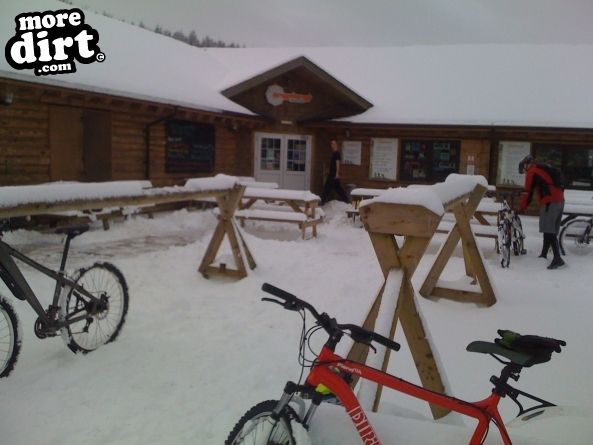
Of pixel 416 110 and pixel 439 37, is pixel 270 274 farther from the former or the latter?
pixel 439 37

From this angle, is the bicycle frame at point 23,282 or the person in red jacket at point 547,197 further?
the person in red jacket at point 547,197

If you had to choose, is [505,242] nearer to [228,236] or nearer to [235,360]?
[228,236]

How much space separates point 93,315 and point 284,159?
13315mm

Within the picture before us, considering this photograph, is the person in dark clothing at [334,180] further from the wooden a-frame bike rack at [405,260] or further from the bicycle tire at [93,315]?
the wooden a-frame bike rack at [405,260]

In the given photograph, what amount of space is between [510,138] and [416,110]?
9.55ft

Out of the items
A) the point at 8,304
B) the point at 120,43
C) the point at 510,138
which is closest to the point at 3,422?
the point at 8,304

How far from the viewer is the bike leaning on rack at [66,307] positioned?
369 cm

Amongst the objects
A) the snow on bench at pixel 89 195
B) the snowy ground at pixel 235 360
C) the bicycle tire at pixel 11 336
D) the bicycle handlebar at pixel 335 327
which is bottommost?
the snowy ground at pixel 235 360

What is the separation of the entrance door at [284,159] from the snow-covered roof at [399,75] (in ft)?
5.27

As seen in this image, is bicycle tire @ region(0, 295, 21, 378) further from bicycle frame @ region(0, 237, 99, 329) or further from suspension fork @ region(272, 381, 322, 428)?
suspension fork @ region(272, 381, 322, 428)

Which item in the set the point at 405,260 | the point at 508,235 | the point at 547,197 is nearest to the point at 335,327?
the point at 405,260

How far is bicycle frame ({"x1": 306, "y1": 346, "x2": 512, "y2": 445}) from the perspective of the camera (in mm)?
2207

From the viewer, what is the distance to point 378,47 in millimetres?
20906

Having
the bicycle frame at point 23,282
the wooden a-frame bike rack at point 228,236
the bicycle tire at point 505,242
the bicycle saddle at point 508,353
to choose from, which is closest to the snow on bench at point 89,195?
the wooden a-frame bike rack at point 228,236
